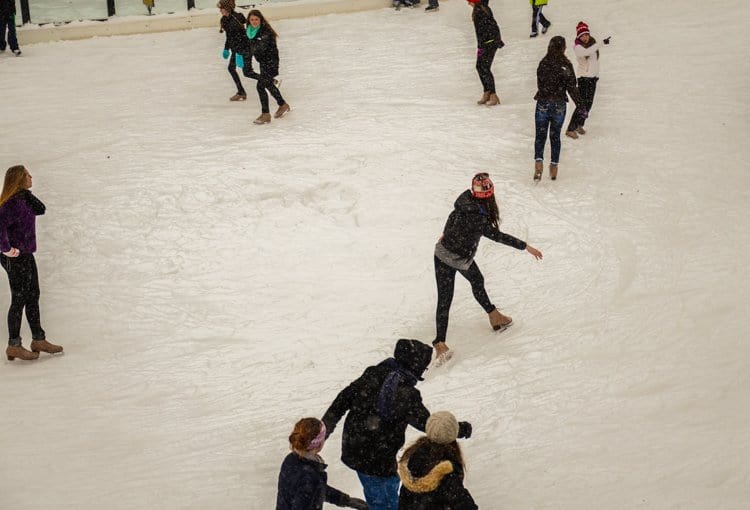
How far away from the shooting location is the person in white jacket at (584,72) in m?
11.5

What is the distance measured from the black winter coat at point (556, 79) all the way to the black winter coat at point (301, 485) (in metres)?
6.17

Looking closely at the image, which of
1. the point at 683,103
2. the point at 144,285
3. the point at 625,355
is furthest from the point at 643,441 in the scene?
the point at 683,103

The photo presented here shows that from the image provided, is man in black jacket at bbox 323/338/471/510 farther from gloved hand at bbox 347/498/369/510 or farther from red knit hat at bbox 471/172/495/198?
red knit hat at bbox 471/172/495/198

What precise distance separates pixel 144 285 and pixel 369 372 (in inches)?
190

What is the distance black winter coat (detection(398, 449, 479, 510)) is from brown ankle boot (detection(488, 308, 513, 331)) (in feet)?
11.2

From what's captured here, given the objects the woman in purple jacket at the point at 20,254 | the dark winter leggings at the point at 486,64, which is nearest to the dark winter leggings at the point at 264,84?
the dark winter leggings at the point at 486,64

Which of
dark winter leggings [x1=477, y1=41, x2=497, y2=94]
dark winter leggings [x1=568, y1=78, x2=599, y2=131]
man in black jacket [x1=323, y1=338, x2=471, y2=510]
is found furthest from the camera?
dark winter leggings [x1=477, y1=41, x2=497, y2=94]

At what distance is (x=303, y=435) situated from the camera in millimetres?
5098

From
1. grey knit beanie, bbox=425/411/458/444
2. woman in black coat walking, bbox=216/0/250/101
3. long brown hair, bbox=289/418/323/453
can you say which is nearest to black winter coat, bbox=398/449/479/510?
grey knit beanie, bbox=425/411/458/444

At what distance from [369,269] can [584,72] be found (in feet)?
13.0

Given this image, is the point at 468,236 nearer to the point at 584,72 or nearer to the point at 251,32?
the point at 584,72

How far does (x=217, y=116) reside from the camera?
42.5 feet

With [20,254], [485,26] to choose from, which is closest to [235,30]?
[485,26]

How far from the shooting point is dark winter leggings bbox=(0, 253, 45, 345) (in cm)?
812
